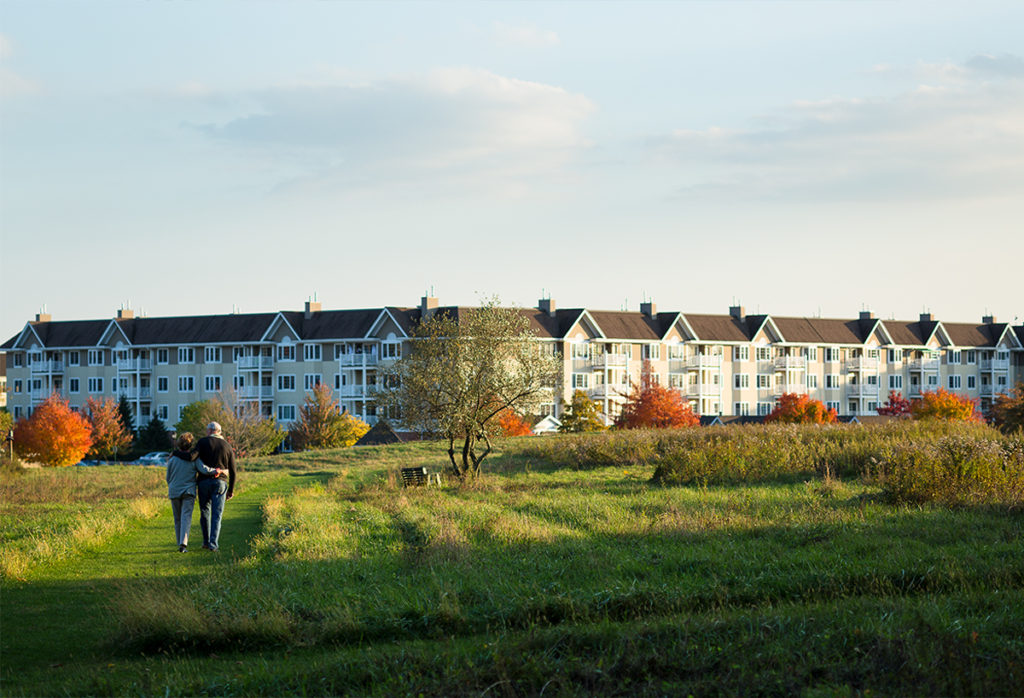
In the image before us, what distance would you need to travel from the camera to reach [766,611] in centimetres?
962

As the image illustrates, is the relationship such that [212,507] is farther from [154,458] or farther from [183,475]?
[154,458]

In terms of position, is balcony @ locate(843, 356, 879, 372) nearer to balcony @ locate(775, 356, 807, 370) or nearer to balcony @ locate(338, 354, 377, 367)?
balcony @ locate(775, 356, 807, 370)

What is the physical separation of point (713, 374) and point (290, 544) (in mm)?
80875

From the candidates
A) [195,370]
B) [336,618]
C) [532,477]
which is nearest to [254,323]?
[195,370]

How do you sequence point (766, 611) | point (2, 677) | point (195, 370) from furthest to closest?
point (195, 370), point (766, 611), point (2, 677)

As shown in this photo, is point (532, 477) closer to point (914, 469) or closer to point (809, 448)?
point (809, 448)

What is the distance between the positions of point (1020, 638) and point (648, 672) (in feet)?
10.2

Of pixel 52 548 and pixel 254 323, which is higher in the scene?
pixel 254 323

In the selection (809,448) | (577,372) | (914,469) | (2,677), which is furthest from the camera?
(577,372)

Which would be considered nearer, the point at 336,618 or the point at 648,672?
the point at 648,672

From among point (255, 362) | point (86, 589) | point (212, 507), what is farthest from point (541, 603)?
point (255, 362)

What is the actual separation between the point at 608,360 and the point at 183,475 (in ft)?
240

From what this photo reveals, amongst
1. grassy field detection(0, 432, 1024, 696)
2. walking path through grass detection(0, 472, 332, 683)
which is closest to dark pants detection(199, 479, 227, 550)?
walking path through grass detection(0, 472, 332, 683)

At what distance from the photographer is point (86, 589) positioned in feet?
40.8
